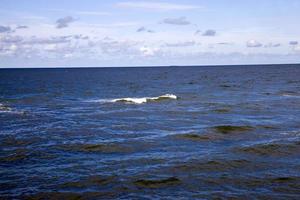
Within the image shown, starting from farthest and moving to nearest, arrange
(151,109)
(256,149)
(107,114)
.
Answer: (151,109)
(107,114)
(256,149)

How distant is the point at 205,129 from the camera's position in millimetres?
29344

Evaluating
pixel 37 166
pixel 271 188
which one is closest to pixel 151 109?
pixel 37 166

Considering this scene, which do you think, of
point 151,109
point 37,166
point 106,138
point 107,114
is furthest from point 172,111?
point 37,166

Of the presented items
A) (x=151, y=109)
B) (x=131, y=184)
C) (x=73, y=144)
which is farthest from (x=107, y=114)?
(x=131, y=184)

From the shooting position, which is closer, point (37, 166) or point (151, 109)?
point (37, 166)

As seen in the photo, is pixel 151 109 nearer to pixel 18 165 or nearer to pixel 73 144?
pixel 73 144

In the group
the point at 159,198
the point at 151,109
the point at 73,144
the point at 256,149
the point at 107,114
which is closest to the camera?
the point at 159,198

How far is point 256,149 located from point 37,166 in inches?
464

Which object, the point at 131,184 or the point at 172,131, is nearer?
the point at 131,184

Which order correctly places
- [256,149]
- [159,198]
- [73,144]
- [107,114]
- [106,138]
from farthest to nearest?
[107,114] → [106,138] → [73,144] → [256,149] → [159,198]

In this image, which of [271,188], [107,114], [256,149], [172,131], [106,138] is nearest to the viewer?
[271,188]

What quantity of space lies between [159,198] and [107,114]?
24902mm

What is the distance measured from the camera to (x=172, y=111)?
41031 mm

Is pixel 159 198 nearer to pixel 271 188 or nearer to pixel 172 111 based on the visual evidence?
pixel 271 188
